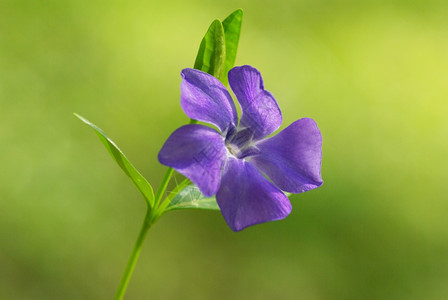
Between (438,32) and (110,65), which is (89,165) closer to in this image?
(110,65)

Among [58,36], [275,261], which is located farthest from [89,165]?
[275,261]

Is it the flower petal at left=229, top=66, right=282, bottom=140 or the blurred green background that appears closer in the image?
the flower petal at left=229, top=66, right=282, bottom=140

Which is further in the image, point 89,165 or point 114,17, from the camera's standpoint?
point 114,17

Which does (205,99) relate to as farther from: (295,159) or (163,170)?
(163,170)

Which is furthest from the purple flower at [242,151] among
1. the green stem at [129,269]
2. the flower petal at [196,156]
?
the green stem at [129,269]

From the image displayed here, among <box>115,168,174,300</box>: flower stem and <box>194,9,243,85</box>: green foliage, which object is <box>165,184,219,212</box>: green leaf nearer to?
<box>115,168,174,300</box>: flower stem

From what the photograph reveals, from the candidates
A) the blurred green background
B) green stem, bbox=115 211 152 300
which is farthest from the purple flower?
the blurred green background
